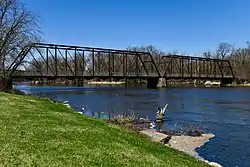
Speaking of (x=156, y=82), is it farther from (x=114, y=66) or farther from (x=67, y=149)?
(x=67, y=149)

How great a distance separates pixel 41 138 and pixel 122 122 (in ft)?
58.6

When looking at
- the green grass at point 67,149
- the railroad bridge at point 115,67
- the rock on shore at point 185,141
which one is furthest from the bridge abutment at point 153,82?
the green grass at point 67,149

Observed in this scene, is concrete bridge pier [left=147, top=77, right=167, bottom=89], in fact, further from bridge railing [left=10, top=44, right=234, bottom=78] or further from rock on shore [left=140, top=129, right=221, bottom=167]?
rock on shore [left=140, top=129, right=221, bottom=167]

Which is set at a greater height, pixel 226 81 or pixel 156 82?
pixel 156 82

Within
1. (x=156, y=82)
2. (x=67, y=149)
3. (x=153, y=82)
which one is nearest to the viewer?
(x=67, y=149)

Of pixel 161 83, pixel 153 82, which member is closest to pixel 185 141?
pixel 161 83

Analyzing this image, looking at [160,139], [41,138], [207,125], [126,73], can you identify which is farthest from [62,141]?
[126,73]

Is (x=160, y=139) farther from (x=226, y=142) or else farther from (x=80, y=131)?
(x=80, y=131)

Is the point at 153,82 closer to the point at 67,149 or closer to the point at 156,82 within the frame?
the point at 156,82

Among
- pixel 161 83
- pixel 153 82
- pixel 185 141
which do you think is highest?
pixel 153 82

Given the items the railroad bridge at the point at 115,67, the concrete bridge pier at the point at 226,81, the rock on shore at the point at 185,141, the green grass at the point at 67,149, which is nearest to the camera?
the green grass at the point at 67,149

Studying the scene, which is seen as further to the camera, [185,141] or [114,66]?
[114,66]

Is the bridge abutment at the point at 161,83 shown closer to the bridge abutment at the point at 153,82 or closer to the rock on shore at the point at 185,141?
the bridge abutment at the point at 153,82

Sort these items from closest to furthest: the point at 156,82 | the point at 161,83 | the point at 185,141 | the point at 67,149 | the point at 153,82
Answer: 1. the point at 67,149
2. the point at 185,141
3. the point at 161,83
4. the point at 156,82
5. the point at 153,82
